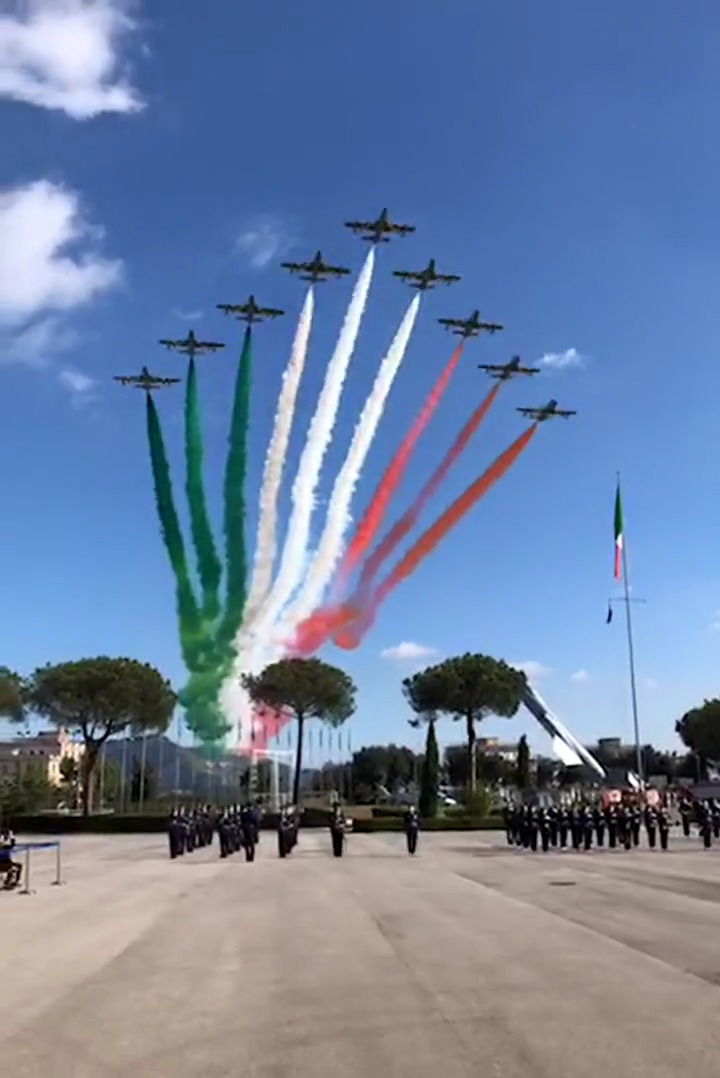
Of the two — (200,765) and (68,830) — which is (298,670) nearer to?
(68,830)

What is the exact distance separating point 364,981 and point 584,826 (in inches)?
1132

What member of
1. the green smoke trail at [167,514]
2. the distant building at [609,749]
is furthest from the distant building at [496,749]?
the green smoke trail at [167,514]

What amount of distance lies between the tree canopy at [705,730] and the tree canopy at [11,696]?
64452mm

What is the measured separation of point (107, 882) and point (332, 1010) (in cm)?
Result: 1757

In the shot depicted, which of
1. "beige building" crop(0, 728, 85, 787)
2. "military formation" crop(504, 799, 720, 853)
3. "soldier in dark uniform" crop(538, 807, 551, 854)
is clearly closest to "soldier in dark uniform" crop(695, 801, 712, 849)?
"military formation" crop(504, 799, 720, 853)

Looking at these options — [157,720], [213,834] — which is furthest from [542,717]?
[213,834]

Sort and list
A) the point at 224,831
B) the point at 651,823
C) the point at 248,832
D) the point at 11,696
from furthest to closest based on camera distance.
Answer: the point at 11,696, the point at 651,823, the point at 224,831, the point at 248,832

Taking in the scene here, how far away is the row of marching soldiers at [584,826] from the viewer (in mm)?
38344

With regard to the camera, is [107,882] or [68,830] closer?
[107,882]

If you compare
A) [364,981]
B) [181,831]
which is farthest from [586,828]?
[364,981]

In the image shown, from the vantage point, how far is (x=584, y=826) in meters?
38.4

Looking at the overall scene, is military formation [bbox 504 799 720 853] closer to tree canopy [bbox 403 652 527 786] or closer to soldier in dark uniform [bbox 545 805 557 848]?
soldier in dark uniform [bbox 545 805 557 848]

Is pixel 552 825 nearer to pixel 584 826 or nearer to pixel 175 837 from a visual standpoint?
pixel 584 826

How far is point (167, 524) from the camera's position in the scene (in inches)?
1934
